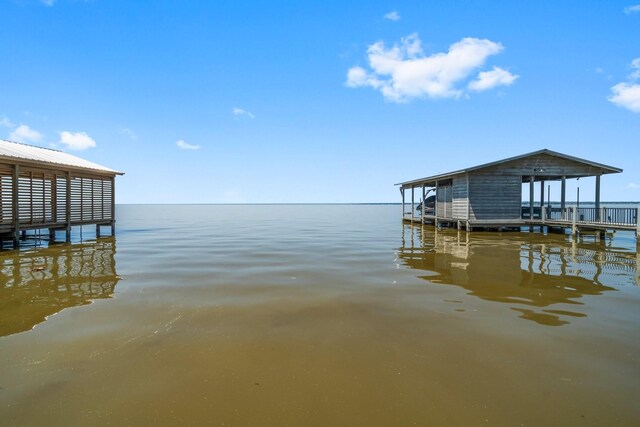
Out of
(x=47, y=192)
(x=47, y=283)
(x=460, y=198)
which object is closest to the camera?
(x=47, y=283)

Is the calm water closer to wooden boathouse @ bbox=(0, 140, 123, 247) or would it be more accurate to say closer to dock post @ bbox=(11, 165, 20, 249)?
dock post @ bbox=(11, 165, 20, 249)

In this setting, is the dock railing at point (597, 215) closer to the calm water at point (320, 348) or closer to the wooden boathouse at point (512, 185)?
the wooden boathouse at point (512, 185)

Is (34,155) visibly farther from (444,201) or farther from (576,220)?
(576,220)

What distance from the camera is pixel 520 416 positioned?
10.9ft

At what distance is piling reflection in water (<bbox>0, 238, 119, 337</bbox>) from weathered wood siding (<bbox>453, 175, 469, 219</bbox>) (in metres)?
21.2

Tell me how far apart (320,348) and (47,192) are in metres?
21.2

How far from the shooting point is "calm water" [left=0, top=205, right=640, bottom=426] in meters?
3.47

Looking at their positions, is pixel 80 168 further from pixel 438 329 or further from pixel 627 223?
pixel 627 223

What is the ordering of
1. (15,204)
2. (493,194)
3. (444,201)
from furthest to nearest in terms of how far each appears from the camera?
1. (444,201)
2. (493,194)
3. (15,204)

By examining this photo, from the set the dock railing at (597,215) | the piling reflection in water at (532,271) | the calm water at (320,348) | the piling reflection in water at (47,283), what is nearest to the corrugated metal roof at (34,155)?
the piling reflection in water at (47,283)

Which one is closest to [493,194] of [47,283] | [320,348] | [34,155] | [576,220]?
[576,220]

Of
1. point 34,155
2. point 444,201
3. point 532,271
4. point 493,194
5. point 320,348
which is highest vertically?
point 34,155

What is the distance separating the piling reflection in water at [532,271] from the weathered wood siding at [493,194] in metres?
6.07

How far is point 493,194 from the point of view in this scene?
23234 millimetres
